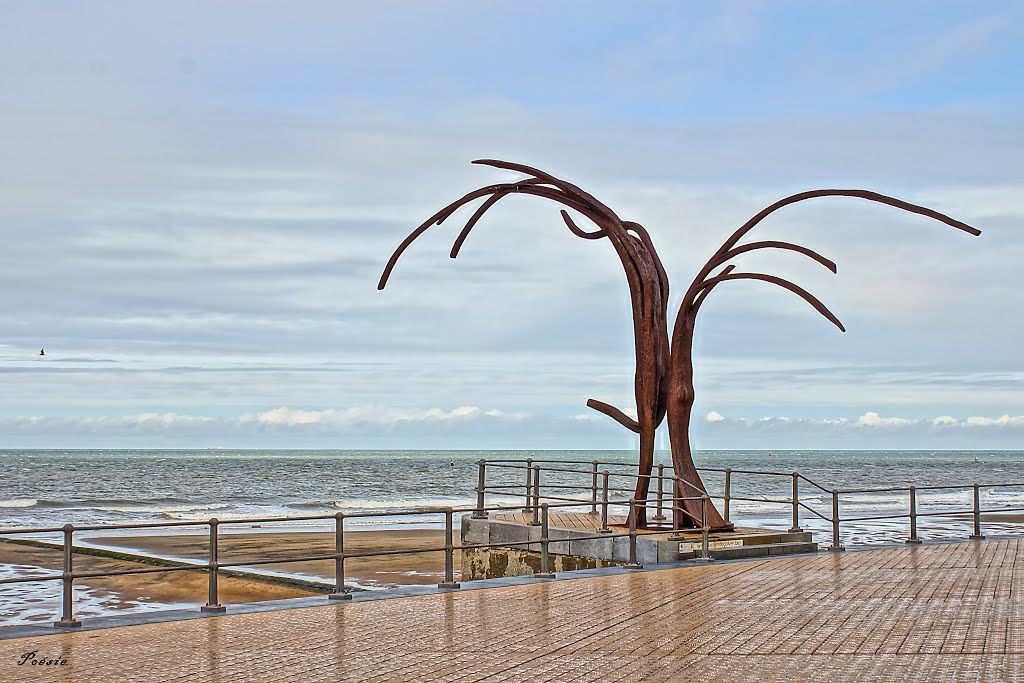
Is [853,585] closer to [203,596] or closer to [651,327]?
[651,327]

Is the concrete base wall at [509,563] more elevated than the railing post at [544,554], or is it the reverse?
the railing post at [544,554]

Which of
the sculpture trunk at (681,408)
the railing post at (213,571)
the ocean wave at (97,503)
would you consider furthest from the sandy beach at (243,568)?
the ocean wave at (97,503)

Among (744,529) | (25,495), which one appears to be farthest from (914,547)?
(25,495)

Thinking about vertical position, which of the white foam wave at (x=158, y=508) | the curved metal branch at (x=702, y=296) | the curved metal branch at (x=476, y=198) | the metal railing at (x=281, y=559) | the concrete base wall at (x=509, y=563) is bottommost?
the white foam wave at (x=158, y=508)

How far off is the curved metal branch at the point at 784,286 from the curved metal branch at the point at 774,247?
0.30 metres

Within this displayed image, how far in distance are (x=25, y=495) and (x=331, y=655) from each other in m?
50.6

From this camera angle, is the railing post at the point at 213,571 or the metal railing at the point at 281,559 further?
the railing post at the point at 213,571

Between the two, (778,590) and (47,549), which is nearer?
(778,590)

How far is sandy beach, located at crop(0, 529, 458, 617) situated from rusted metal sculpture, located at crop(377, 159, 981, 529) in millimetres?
5880

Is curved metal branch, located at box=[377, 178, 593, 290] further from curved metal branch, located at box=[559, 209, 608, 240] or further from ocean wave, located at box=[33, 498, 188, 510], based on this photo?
ocean wave, located at box=[33, 498, 188, 510]

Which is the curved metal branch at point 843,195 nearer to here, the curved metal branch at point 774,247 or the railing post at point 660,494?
the curved metal branch at point 774,247

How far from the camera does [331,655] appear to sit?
8266mm

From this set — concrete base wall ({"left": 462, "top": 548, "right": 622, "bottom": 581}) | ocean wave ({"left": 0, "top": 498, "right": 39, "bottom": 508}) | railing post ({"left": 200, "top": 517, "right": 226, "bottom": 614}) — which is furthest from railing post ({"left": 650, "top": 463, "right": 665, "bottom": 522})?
ocean wave ({"left": 0, "top": 498, "right": 39, "bottom": 508})

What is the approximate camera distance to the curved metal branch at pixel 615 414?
17125 mm
